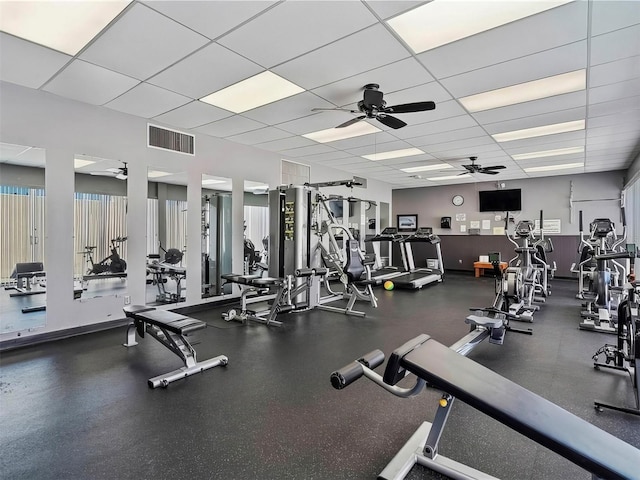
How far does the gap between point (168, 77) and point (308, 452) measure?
11.2ft

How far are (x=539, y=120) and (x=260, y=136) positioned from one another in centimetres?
396

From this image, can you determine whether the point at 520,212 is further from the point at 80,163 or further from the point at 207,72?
the point at 80,163

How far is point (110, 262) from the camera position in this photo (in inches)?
169

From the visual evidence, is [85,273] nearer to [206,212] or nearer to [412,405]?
[206,212]

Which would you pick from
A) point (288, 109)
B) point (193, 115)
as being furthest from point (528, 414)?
point (193, 115)

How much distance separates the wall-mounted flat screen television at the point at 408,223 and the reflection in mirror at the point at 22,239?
927 cm

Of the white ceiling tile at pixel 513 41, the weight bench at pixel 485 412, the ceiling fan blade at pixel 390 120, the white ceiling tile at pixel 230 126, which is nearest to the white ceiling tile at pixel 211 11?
the white ceiling tile at pixel 513 41

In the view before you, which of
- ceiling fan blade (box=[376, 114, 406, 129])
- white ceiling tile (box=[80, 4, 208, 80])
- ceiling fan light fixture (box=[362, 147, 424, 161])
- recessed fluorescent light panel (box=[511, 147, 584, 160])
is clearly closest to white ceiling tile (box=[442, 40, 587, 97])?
ceiling fan blade (box=[376, 114, 406, 129])

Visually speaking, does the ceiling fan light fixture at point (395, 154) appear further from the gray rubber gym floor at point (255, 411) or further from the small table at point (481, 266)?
the small table at point (481, 266)

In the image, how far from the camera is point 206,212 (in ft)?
17.9

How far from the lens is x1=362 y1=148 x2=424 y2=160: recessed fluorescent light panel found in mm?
6335

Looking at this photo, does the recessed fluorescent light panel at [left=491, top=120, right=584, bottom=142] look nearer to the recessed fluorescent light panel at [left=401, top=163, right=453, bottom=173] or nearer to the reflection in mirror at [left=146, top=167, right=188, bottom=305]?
the recessed fluorescent light panel at [left=401, top=163, right=453, bottom=173]

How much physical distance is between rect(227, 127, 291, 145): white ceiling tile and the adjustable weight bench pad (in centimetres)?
427

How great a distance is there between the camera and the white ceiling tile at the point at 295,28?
90.6 inches
